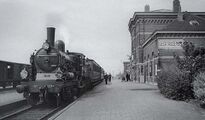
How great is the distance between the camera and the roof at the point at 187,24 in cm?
3151

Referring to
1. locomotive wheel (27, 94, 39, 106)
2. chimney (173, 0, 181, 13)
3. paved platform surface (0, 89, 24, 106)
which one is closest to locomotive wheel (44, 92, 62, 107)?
locomotive wheel (27, 94, 39, 106)

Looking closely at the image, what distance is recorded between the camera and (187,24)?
33.1m

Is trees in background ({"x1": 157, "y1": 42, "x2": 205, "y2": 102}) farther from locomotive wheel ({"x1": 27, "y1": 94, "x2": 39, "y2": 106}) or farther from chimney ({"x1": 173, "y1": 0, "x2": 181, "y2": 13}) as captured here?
chimney ({"x1": 173, "y1": 0, "x2": 181, "y2": 13})

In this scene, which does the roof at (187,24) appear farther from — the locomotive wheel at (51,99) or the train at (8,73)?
the locomotive wheel at (51,99)

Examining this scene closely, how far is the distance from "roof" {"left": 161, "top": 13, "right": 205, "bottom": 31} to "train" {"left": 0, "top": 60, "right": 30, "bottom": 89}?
57.1 feet

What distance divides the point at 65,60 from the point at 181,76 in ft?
21.6

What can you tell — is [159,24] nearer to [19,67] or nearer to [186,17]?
[186,17]

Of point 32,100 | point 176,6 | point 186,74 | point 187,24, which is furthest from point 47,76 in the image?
point 176,6

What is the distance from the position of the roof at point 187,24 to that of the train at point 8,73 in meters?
17.4

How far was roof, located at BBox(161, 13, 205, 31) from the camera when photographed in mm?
31509

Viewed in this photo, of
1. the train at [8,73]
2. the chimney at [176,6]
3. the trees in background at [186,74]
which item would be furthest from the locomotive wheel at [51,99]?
the chimney at [176,6]

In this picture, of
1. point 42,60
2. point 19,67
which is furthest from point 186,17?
point 42,60

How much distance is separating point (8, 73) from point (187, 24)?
21624 millimetres

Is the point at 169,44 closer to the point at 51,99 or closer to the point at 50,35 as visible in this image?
the point at 51,99
